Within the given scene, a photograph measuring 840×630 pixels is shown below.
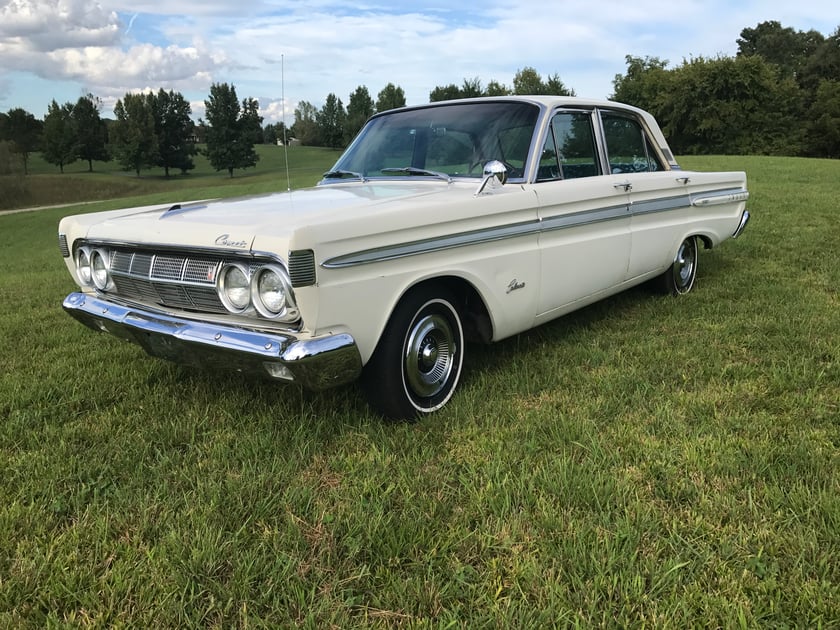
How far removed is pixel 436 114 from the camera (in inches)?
154

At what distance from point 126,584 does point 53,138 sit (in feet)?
242

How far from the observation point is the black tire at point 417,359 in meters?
2.78

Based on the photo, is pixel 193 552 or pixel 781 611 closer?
pixel 781 611

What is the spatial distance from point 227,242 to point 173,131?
232 ft

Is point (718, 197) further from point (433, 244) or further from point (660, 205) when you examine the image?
point (433, 244)

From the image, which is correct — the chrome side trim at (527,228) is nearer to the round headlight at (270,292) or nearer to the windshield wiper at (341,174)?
the round headlight at (270,292)

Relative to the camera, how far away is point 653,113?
4041 cm

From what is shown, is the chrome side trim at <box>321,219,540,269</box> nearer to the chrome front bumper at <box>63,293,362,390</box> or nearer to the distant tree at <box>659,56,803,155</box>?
the chrome front bumper at <box>63,293,362,390</box>

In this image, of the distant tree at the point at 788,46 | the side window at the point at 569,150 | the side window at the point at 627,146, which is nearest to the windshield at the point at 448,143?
the side window at the point at 569,150

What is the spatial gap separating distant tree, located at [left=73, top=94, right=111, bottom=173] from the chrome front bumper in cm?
7370

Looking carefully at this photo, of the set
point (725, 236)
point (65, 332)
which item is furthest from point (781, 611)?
point (65, 332)

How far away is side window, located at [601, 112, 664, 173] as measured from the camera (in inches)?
171

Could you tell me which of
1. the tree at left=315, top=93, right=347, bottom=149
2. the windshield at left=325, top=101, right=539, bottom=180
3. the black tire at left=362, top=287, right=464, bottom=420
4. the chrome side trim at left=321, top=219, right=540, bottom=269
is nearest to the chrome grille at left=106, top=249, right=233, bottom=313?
the chrome side trim at left=321, top=219, right=540, bottom=269

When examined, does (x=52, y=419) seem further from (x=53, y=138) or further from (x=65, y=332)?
(x=53, y=138)
